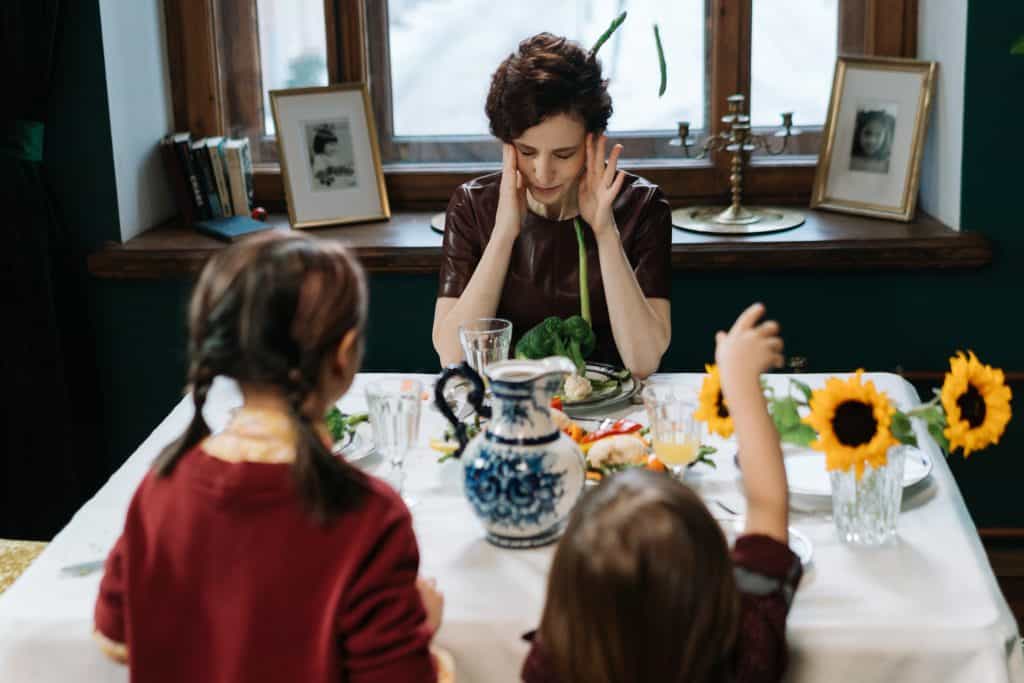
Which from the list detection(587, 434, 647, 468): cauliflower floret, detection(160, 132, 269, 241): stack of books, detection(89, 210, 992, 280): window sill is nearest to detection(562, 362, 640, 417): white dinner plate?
detection(587, 434, 647, 468): cauliflower floret

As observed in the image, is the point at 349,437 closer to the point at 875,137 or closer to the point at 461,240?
the point at 461,240

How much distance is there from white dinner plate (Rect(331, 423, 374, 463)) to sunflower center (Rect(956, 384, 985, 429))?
0.78 meters

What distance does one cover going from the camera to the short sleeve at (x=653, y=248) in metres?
2.33

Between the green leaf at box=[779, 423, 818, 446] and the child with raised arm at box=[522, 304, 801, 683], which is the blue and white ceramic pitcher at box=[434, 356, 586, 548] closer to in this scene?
the green leaf at box=[779, 423, 818, 446]

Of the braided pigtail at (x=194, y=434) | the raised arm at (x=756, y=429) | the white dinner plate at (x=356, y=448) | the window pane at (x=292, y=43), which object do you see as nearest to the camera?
the braided pigtail at (x=194, y=434)

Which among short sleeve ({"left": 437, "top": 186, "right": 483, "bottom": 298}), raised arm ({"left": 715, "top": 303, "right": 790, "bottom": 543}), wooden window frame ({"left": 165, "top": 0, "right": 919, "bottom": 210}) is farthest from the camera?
wooden window frame ({"left": 165, "top": 0, "right": 919, "bottom": 210})

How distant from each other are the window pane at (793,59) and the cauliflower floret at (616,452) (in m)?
1.62

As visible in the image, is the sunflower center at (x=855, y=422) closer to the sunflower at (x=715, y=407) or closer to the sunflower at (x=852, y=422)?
the sunflower at (x=852, y=422)

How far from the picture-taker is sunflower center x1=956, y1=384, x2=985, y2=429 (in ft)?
4.81

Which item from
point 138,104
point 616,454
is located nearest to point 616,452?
point 616,454

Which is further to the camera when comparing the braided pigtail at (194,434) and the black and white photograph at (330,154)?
the black and white photograph at (330,154)

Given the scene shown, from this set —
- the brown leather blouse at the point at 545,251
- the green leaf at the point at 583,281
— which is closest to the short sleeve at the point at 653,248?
the brown leather blouse at the point at 545,251

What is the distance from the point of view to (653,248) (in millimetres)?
2350

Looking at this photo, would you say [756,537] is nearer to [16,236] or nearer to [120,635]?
[120,635]
